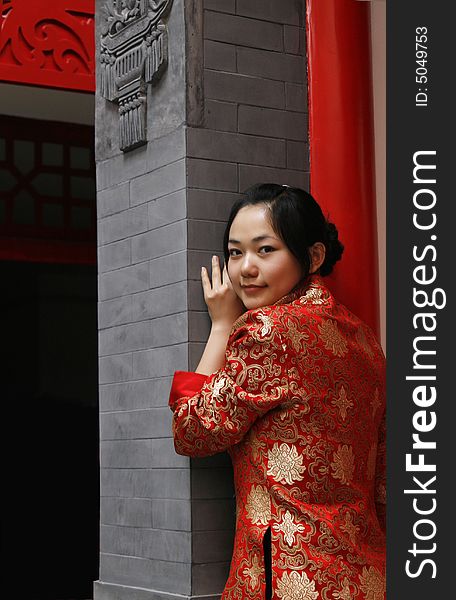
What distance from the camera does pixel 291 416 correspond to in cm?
279

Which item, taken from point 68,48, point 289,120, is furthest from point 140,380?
point 68,48

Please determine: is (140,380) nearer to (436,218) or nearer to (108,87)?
(108,87)

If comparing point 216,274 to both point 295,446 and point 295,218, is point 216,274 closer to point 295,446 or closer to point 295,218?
point 295,218

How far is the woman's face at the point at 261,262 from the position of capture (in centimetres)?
292

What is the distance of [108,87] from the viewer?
3471mm

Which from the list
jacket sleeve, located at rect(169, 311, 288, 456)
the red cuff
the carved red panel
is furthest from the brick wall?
the carved red panel

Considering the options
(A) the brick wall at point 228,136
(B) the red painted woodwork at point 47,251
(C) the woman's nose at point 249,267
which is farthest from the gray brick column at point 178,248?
(B) the red painted woodwork at point 47,251

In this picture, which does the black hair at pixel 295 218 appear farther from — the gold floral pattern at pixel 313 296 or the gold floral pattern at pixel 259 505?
the gold floral pattern at pixel 259 505

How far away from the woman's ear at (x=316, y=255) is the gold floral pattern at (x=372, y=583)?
2.54 ft

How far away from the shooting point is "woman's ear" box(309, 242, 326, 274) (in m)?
2.98

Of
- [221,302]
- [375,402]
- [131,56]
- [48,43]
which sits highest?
[48,43]

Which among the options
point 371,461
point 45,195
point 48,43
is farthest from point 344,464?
point 45,195

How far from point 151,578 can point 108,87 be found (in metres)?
1.46

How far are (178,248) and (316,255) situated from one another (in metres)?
0.40
